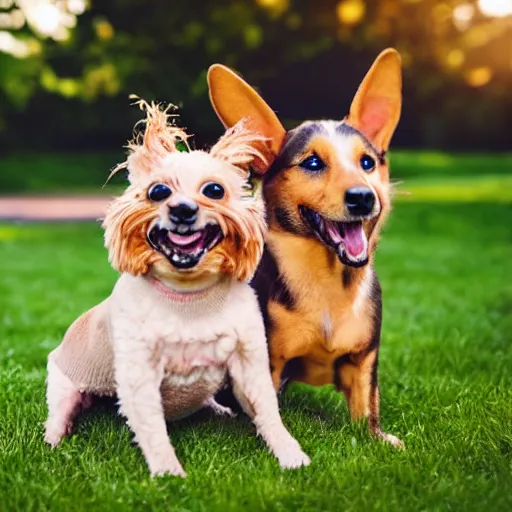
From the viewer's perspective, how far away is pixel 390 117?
3404 mm

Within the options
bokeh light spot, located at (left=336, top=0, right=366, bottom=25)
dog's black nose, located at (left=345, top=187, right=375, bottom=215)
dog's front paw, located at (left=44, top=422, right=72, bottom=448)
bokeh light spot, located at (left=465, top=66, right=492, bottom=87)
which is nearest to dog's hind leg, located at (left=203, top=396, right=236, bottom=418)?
dog's front paw, located at (left=44, top=422, right=72, bottom=448)

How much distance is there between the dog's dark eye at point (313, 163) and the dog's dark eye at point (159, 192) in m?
0.58

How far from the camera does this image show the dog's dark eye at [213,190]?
110 inches

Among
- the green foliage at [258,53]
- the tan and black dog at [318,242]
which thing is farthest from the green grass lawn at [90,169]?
the tan and black dog at [318,242]

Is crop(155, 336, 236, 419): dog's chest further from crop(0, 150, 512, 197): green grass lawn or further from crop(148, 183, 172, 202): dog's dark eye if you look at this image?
crop(0, 150, 512, 197): green grass lawn

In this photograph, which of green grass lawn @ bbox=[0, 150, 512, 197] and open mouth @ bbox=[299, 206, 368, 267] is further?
green grass lawn @ bbox=[0, 150, 512, 197]

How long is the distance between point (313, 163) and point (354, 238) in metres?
0.32

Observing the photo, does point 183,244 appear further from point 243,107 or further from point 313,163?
point 243,107

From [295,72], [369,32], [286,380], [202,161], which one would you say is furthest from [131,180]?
[369,32]

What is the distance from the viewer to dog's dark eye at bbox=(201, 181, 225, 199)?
9.20 feet

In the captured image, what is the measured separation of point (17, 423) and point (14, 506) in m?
0.85

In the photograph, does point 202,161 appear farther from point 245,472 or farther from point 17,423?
point 17,423

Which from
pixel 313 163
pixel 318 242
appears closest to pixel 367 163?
pixel 313 163

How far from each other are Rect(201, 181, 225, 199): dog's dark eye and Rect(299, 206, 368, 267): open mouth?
41 centimetres
